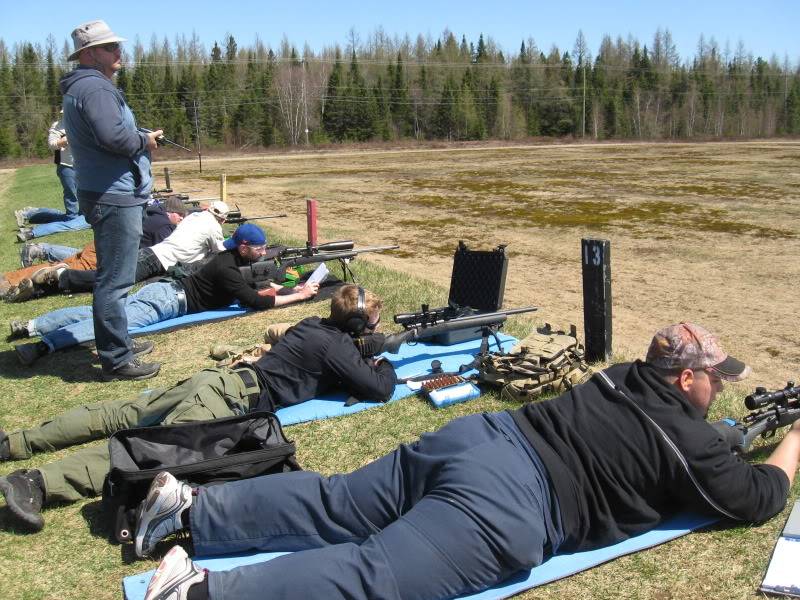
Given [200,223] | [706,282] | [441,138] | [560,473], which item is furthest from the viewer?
[441,138]

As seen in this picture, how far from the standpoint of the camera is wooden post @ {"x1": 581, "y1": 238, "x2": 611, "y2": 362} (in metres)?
6.50

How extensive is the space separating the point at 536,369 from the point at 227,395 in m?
2.35

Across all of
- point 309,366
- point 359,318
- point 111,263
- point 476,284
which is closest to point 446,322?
point 476,284

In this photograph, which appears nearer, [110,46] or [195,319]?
[110,46]

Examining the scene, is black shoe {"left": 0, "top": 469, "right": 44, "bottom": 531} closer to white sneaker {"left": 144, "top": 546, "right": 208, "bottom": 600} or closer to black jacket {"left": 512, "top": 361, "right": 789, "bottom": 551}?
white sneaker {"left": 144, "top": 546, "right": 208, "bottom": 600}

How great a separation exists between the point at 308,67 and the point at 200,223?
9042cm

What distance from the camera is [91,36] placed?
564 cm

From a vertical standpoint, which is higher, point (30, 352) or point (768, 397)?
point (768, 397)

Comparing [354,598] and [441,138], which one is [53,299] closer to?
[354,598]

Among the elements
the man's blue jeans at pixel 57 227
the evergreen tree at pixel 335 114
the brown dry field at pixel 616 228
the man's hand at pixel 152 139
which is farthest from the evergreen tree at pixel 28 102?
the man's hand at pixel 152 139

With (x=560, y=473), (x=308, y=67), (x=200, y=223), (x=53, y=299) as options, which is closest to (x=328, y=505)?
(x=560, y=473)

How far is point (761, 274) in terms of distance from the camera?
11.8m

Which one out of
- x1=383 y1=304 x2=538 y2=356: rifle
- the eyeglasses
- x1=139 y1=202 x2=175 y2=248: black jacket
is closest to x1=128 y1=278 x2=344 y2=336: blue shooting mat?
x1=383 y1=304 x2=538 y2=356: rifle

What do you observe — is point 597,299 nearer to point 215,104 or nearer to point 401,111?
point 215,104
